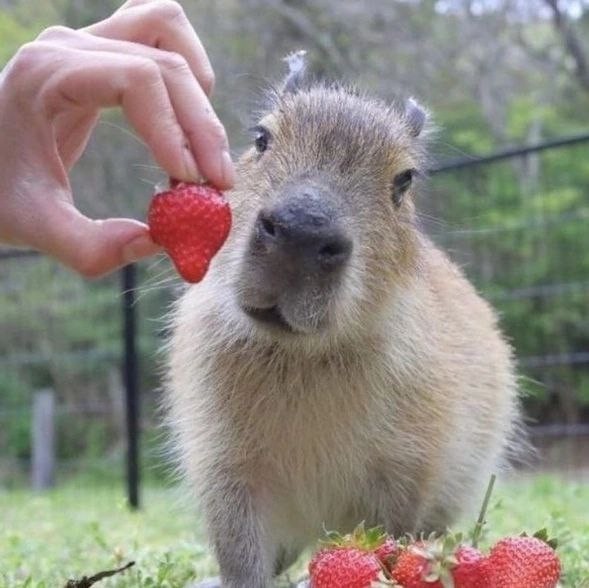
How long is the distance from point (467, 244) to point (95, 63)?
8305mm

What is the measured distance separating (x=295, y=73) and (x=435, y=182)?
557cm

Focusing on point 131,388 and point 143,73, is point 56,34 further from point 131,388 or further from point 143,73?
point 131,388

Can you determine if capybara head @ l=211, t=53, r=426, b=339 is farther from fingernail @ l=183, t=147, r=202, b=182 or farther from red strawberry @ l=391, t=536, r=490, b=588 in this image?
red strawberry @ l=391, t=536, r=490, b=588

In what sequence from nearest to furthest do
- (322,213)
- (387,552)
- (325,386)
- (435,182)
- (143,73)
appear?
(143,73), (387,552), (322,213), (325,386), (435,182)

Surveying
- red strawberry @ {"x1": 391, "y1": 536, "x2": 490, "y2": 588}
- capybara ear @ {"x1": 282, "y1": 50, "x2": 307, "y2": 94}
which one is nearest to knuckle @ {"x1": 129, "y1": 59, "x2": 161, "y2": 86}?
red strawberry @ {"x1": 391, "y1": 536, "x2": 490, "y2": 588}

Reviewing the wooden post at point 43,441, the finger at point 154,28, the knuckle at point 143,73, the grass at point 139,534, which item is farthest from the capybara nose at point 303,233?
the wooden post at point 43,441

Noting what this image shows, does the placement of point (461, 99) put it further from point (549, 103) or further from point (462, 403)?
point (462, 403)

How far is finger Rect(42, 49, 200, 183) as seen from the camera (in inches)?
76.5

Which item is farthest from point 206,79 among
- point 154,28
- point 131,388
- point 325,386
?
point 131,388

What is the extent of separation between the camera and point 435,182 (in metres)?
8.84

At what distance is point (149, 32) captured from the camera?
232cm

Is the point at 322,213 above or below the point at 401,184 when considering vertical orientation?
above

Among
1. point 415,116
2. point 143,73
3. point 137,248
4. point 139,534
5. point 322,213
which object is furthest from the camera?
point 139,534

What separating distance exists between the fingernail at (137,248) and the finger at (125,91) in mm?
156
